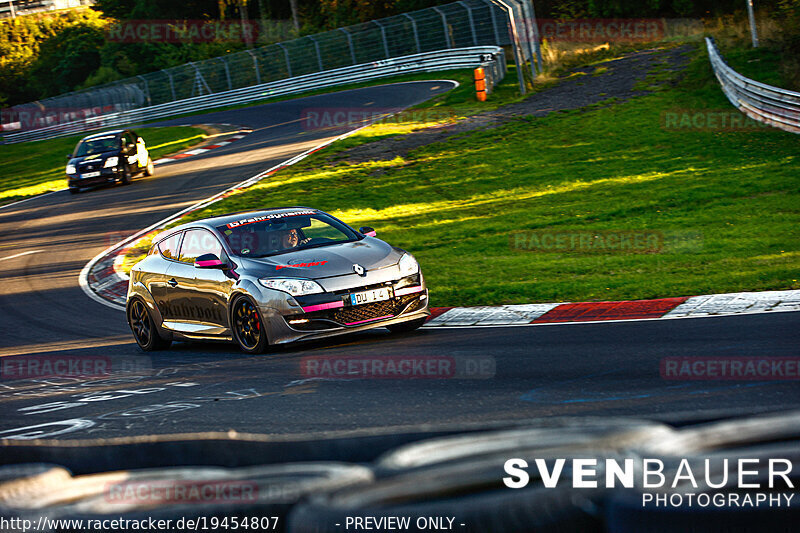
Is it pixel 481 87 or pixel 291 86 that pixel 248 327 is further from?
pixel 291 86

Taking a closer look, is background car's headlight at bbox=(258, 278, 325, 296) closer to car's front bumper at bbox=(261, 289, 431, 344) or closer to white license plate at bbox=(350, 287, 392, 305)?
car's front bumper at bbox=(261, 289, 431, 344)

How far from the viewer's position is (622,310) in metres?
9.70

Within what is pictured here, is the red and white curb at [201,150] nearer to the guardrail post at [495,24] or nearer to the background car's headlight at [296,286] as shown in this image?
the guardrail post at [495,24]

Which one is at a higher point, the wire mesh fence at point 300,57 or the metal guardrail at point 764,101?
the wire mesh fence at point 300,57

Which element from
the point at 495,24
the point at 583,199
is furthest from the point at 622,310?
the point at 495,24

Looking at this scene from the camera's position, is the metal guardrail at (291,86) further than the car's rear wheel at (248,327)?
Yes

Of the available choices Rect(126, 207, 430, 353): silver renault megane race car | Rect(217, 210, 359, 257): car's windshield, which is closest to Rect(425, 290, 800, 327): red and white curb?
Rect(126, 207, 430, 353): silver renault megane race car

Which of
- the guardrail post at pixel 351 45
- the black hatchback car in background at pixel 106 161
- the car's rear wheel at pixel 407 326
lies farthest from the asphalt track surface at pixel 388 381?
the guardrail post at pixel 351 45

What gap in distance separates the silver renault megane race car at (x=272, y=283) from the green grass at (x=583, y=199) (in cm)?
205

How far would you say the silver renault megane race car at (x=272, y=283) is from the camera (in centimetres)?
940

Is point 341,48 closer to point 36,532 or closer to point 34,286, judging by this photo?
point 34,286

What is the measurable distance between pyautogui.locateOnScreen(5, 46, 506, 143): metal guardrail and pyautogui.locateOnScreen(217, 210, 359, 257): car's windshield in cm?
3068

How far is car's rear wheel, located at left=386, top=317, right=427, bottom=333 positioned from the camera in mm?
9936

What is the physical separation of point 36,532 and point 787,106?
22620 mm
